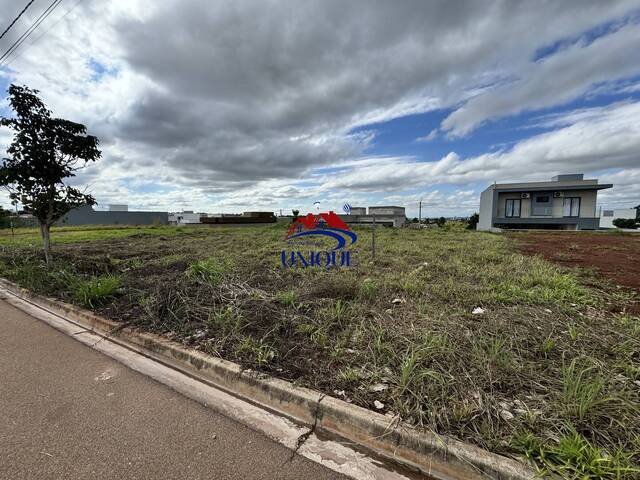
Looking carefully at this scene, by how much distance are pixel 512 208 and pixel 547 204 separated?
227cm

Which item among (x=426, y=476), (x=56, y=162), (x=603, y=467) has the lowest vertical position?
(x=426, y=476)

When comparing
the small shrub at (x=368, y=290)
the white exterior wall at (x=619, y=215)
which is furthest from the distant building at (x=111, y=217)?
the white exterior wall at (x=619, y=215)

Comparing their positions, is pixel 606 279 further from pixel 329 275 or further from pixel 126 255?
pixel 126 255

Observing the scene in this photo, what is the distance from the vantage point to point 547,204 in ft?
70.3

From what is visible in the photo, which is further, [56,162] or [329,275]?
[56,162]

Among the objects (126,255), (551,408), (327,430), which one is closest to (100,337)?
(327,430)

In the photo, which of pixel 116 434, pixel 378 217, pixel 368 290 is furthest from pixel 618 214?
pixel 116 434

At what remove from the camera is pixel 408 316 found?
2990 mm

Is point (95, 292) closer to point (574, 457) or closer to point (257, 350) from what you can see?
point (257, 350)

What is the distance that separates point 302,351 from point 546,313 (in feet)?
8.71

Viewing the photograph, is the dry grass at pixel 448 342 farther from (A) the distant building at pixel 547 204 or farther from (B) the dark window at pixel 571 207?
(B) the dark window at pixel 571 207

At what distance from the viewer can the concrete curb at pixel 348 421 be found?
1464mm

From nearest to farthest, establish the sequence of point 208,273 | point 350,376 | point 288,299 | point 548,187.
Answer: point 350,376
point 288,299
point 208,273
point 548,187

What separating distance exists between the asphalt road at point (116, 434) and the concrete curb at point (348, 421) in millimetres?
267
